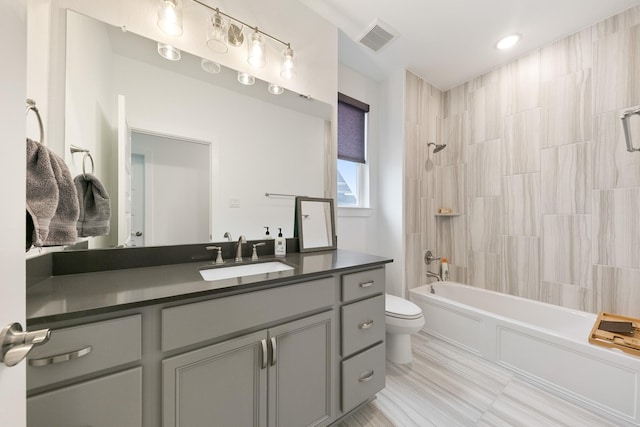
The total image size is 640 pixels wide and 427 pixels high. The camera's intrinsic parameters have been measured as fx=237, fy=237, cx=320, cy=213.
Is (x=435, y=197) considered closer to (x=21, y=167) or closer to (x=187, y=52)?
(x=187, y=52)

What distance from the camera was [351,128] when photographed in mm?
2541

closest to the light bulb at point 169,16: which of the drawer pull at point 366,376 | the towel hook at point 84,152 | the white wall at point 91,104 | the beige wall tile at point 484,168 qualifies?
the white wall at point 91,104

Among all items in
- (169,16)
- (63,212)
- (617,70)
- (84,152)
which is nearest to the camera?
(63,212)

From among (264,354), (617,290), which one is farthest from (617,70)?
(264,354)

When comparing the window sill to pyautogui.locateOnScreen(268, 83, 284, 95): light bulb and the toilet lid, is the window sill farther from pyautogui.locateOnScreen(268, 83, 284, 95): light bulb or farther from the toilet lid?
pyautogui.locateOnScreen(268, 83, 284, 95): light bulb

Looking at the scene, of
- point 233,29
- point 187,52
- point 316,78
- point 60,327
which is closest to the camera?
point 60,327

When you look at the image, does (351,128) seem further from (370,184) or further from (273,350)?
(273,350)

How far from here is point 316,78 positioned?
183 centimetres

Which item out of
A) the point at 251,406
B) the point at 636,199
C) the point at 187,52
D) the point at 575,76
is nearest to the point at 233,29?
the point at 187,52

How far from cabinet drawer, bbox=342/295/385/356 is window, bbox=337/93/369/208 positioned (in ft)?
4.23

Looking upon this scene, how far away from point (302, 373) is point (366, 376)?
0.47m

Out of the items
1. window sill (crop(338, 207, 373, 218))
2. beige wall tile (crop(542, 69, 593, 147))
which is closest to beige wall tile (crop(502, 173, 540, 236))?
beige wall tile (crop(542, 69, 593, 147))

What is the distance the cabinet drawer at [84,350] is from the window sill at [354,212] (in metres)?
1.88

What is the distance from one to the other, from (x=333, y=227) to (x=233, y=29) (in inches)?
56.4
